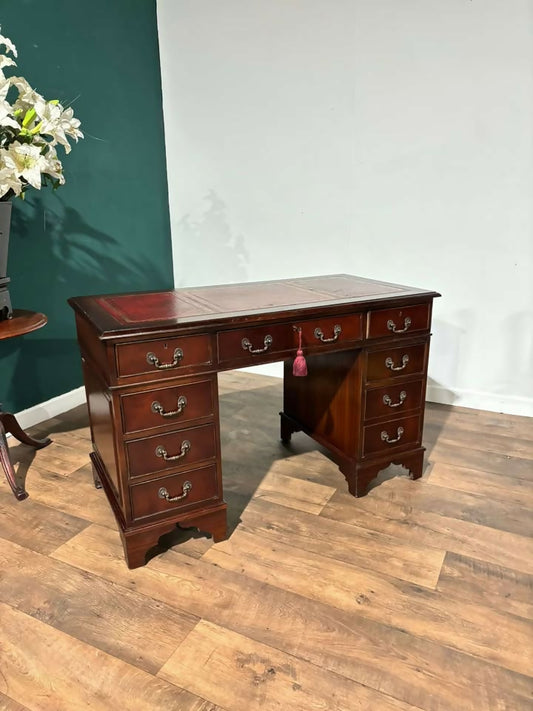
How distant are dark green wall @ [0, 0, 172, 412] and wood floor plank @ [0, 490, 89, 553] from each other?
77cm

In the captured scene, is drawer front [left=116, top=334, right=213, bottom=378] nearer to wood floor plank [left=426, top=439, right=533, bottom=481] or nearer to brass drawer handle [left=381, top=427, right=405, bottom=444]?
brass drawer handle [left=381, top=427, right=405, bottom=444]

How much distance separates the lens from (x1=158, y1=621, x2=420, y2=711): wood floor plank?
118cm

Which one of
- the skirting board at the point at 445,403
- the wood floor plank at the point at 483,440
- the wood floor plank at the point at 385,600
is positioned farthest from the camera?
the skirting board at the point at 445,403

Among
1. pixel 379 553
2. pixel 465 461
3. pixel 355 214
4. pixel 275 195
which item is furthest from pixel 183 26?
pixel 379 553

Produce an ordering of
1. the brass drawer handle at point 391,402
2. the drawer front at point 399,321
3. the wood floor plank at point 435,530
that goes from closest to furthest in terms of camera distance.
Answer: the wood floor plank at point 435,530
the drawer front at point 399,321
the brass drawer handle at point 391,402

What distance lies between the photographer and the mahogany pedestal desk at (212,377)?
151 cm

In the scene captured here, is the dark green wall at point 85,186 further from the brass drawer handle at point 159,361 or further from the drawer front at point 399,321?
the drawer front at point 399,321

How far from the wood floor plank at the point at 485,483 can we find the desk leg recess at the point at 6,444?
1639 millimetres

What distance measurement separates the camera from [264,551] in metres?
1.71

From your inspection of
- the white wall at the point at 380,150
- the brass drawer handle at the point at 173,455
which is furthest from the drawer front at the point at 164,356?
the white wall at the point at 380,150

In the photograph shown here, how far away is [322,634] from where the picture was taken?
1.37 metres

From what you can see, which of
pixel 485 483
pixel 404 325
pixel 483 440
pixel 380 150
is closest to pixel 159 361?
pixel 404 325

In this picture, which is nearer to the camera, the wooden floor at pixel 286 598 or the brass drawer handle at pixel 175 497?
the wooden floor at pixel 286 598

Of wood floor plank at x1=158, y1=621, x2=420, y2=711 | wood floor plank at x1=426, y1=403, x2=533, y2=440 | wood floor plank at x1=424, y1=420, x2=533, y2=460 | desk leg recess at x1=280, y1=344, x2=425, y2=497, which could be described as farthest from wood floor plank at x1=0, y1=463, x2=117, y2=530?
wood floor plank at x1=426, y1=403, x2=533, y2=440
